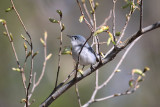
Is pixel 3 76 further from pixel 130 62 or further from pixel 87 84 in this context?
pixel 130 62

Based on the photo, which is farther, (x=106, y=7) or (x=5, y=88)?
(x=106, y=7)

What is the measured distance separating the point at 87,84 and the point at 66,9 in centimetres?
347

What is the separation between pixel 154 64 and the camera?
662cm

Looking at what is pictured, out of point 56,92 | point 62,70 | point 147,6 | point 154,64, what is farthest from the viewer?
point 147,6

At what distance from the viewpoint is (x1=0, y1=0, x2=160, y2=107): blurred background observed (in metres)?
5.35

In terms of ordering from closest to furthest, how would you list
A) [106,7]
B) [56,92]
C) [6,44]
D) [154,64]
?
[56,92]
[6,44]
[154,64]
[106,7]

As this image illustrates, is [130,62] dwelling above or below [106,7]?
below

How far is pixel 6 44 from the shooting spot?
5410 millimetres

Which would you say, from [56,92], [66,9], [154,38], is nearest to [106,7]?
[66,9]

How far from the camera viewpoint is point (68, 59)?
6.55 metres

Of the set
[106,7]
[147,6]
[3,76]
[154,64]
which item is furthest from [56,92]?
[106,7]

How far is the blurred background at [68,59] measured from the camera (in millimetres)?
5352

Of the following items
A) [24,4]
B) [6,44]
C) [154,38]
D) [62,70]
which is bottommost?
[154,38]

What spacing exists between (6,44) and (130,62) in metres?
3.69
